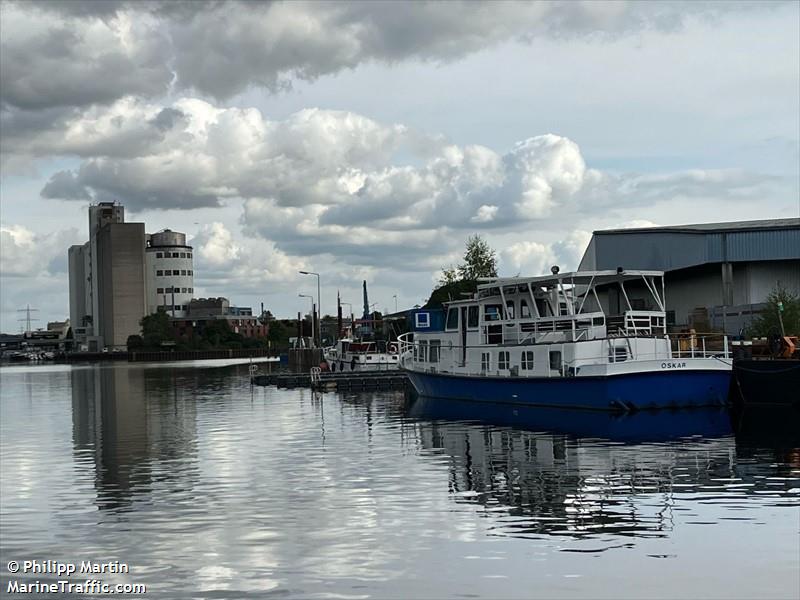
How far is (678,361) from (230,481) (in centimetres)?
2368

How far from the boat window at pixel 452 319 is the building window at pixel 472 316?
163 cm

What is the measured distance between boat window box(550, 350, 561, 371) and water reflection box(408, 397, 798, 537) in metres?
2.01

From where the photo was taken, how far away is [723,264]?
285 feet

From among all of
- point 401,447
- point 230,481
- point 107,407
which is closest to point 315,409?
point 107,407

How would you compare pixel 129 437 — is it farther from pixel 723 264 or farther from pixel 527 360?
pixel 723 264

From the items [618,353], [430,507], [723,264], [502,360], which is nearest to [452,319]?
[502,360]

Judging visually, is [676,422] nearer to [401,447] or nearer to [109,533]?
[401,447]

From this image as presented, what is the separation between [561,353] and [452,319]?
1223 cm

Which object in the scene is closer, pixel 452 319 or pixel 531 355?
pixel 531 355

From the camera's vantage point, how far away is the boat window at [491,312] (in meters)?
57.2

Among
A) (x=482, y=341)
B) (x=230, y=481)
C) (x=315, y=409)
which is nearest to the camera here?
(x=230, y=481)

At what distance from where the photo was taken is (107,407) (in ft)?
→ 238

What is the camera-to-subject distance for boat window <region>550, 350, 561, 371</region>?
166 feet

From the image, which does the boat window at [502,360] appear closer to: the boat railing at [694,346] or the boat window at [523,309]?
the boat window at [523,309]
